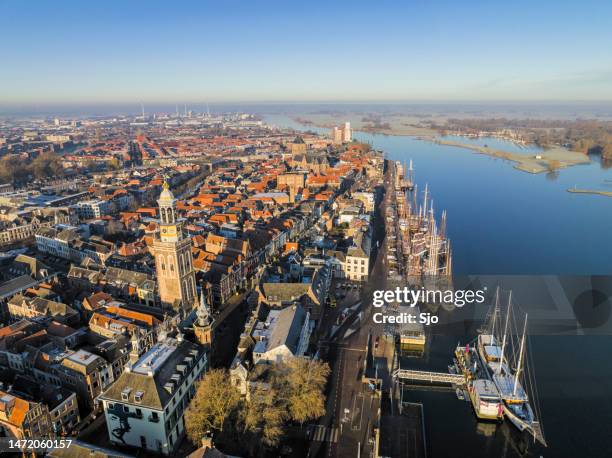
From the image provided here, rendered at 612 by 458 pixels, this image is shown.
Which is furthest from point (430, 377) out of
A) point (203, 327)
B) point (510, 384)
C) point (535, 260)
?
point (535, 260)

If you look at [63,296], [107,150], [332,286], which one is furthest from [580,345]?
[107,150]

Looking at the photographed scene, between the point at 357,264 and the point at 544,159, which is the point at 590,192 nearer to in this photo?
the point at 544,159

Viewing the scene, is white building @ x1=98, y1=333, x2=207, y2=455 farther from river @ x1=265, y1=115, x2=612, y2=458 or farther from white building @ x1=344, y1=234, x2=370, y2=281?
white building @ x1=344, y1=234, x2=370, y2=281

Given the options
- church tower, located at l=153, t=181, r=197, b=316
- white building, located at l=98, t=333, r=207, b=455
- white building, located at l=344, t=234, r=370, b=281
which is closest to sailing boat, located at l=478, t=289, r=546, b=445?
Answer: white building, located at l=344, t=234, r=370, b=281

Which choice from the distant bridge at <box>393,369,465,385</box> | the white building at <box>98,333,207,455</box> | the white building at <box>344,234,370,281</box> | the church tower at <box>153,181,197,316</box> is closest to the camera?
the white building at <box>98,333,207,455</box>

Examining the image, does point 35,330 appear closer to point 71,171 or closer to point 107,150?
point 71,171
